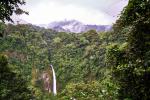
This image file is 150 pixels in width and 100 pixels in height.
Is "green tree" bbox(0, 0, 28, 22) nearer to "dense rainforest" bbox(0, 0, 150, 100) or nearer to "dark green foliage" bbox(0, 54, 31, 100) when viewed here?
"dense rainforest" bbox(0, 0, 150, 100)

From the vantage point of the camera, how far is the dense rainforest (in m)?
18.3

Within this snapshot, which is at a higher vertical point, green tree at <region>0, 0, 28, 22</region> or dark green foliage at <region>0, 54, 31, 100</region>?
green tree at <region>0, 0, 28, 22</region>

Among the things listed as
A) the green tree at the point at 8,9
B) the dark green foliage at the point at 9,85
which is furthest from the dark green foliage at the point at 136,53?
the dark green foliage at the point at 9,85

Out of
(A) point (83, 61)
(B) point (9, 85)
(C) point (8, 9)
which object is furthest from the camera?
(A) point (83, 61)

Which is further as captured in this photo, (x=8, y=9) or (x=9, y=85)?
(x=9, y=85)

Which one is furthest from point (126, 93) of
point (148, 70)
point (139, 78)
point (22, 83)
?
point (22, 83)

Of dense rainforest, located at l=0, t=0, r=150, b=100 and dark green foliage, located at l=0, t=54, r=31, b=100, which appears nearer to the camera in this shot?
dense rainforest, located at l=0, t=0, r=150, b=100

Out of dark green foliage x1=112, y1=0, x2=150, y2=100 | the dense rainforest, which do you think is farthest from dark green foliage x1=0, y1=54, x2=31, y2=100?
dark green foliage x1=112, y1=0, x2=150, y2=100

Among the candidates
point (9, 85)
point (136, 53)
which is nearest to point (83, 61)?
point (9, 85)

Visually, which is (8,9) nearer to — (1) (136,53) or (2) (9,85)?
(1) (136,53)

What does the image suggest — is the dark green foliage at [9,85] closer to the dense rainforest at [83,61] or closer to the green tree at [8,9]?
the dense rainforest at [83,61]

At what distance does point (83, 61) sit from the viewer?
277 ft

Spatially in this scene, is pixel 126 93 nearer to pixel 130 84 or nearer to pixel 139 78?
pixel 130 84

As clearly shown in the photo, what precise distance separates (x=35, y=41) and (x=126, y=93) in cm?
8712
